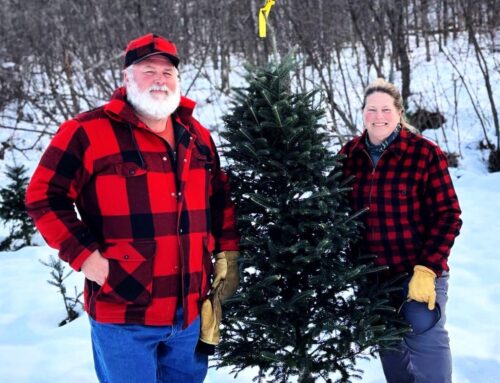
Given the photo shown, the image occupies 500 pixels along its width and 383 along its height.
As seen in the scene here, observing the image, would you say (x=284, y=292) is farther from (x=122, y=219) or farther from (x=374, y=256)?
(x=122, y=219)

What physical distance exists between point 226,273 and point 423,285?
121cm

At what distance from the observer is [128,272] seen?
239cm

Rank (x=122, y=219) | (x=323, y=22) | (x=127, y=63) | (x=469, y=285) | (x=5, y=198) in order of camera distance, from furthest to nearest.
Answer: (x=323, y=22) → (x=5, y=198) → (x=469, y=285) → (x=127, y=63) → (x=122, y=219)

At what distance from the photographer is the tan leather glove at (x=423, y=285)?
2803 millimetres

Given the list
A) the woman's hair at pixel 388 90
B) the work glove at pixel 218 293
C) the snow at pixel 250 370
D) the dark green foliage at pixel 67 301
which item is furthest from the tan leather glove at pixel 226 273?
the dark green foliage at pixel 67 301

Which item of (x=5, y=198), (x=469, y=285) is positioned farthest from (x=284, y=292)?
(x=5, y=198)


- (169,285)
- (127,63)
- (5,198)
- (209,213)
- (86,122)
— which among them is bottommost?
(5,198)

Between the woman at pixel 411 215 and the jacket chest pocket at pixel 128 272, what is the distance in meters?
1.43

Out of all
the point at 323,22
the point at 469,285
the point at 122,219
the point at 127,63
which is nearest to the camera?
the point at 122,219

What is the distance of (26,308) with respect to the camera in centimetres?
607

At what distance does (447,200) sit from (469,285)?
10.8ft

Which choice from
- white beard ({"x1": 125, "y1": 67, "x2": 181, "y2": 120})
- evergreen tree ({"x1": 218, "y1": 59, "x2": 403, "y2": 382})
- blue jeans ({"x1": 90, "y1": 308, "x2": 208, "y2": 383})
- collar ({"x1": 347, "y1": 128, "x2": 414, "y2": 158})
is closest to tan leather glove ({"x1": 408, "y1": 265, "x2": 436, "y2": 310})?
evergreen tree ({"x1": 218, "y1": 59, "x2": 403, "y2": 382})

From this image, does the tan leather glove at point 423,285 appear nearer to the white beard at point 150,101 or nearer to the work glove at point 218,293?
the work glove at point 218,293

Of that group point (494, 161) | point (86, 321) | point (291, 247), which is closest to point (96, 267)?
point (291, 247)
